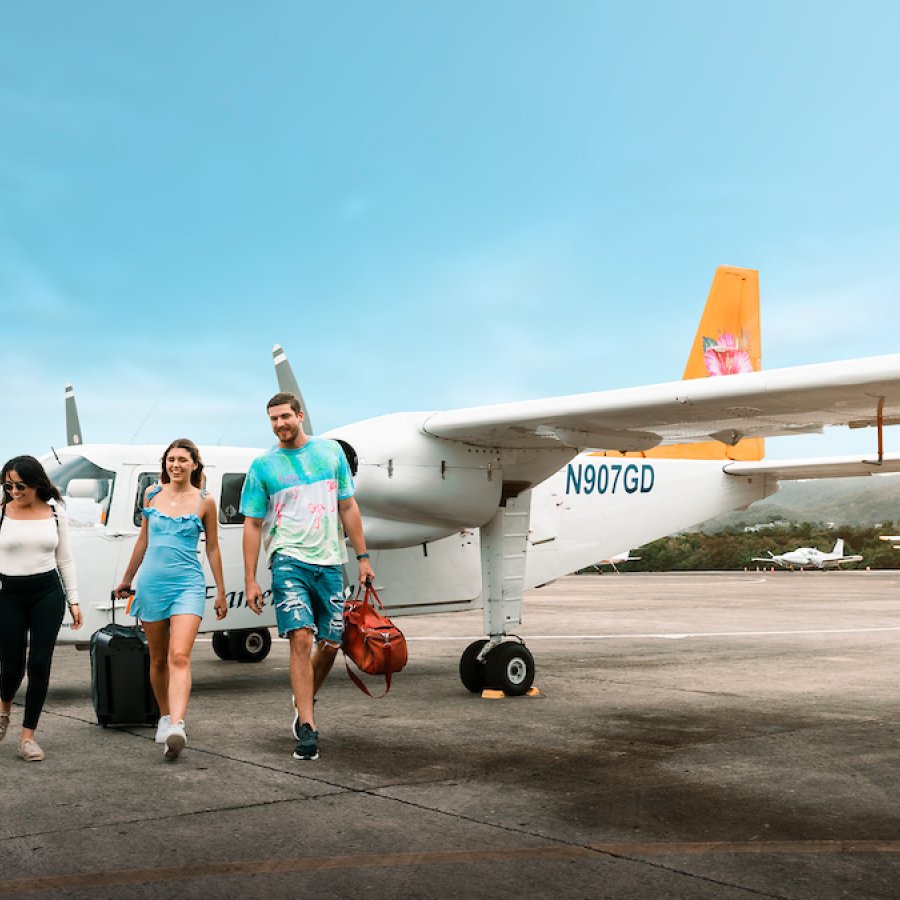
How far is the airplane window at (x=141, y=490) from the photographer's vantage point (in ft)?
28.7

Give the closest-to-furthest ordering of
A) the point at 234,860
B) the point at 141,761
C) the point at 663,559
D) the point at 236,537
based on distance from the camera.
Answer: the point at 234,860 → the point at 141,761 → the point at 236,537 → the point at 663,559

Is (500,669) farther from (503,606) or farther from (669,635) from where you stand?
(669,635)

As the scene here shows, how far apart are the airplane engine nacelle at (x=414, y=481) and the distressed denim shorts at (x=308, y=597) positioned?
8.28 feet

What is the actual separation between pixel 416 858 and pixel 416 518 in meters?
5.18

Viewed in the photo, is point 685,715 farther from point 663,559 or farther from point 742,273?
point 663,559

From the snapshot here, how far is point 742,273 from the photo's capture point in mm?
14211

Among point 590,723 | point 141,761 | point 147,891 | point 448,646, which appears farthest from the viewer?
point 448,646

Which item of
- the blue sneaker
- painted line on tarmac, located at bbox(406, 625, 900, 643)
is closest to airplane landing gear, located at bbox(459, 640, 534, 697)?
the blue sneaker

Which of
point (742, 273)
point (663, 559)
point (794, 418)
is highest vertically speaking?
point (742, 273)

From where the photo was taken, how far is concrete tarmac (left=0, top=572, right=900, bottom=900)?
386 centimetres

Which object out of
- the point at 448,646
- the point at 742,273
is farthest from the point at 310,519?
the point at 742,273

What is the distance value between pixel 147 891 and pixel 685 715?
499cm

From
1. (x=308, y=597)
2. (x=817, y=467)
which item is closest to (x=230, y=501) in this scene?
(x=308, y=597)

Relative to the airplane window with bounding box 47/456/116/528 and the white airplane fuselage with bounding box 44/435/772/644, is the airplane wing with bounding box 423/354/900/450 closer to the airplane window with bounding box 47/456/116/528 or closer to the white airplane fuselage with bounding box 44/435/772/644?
the white airplane fuselage with bounding box 44/435/772/644
